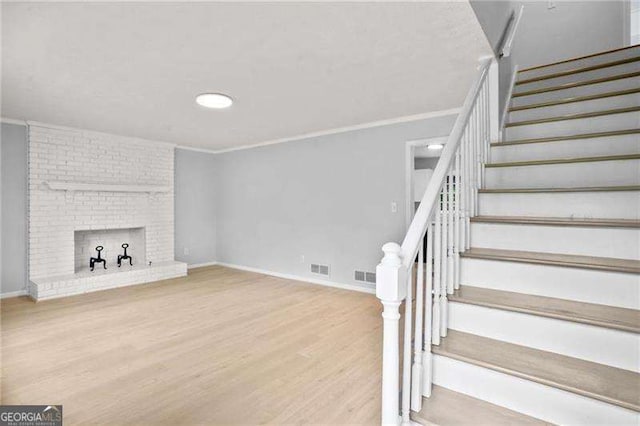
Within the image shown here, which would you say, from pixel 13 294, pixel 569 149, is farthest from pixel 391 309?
pixel 13 294

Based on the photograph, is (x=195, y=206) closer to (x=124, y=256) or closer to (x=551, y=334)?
(x=124, y=256)

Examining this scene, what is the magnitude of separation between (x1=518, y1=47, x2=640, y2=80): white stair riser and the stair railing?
198cm

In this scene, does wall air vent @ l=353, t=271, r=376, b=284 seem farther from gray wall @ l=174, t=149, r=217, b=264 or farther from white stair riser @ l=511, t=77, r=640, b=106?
gray wall @ l=174, t=149, r=217, b=264

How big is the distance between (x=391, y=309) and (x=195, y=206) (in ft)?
18.6

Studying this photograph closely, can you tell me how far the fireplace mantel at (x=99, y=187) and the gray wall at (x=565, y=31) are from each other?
527 centimetres

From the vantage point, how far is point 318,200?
15.8 ft

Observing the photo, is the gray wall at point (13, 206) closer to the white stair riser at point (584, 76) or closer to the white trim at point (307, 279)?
the white trim at point (307, 279)

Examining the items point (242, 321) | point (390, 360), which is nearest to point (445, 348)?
point (390, 360)

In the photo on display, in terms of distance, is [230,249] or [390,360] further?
[230,249]

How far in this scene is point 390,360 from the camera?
4.12ft

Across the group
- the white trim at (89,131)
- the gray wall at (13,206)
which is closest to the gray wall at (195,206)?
the white trim at (89,131)

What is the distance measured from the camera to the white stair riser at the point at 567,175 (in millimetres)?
1938

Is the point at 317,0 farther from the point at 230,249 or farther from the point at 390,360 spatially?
the point at 230,249

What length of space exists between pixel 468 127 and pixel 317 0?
120 centimetres
